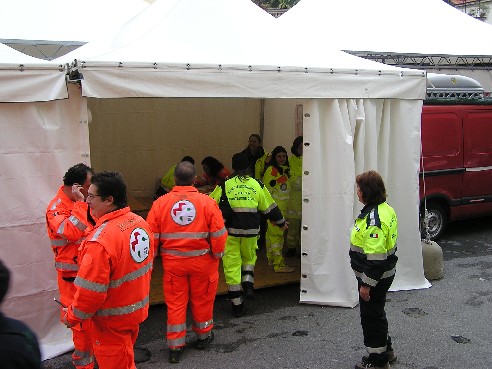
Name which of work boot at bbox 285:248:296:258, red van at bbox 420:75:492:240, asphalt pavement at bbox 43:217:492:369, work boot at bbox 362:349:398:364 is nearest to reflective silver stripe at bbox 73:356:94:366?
asphalt pavement at bbox 43:217:492:369

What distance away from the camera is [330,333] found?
525 cm

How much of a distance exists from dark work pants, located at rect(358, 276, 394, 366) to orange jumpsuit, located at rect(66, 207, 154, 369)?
5.93ft

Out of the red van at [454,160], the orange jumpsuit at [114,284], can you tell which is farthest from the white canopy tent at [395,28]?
the orange jumpsuit at [114,284]

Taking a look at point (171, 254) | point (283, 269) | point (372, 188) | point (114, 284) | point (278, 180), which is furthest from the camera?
point (278, 180)

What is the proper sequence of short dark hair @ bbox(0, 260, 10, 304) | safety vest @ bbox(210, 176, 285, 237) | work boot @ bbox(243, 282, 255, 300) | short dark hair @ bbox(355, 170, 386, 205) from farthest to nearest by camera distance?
work boot @ bbox(243, 282, 255, 300) → safety vest @ bbox(210, 176, 285, 237) → short dark hair @ bbox(355, 170, 386, 205) → short dark hair @ bbox(0, 260, 10, 304)

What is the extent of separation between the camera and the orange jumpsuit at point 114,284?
3143 mm

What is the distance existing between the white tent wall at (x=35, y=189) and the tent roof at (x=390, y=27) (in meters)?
6.68

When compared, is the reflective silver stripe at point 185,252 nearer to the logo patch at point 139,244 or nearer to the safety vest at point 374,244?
the logo patch at point 139,244

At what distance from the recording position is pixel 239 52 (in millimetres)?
5617

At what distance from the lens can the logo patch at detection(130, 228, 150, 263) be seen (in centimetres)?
329

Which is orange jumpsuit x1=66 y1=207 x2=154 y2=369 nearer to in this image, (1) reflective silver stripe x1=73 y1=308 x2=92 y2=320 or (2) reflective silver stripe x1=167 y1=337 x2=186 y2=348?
(1) reflective silver stripe x1=73 y1=308 x2=92 y2=320

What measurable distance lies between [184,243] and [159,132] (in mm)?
5032

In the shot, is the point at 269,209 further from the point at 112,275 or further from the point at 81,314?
the point at 81,314

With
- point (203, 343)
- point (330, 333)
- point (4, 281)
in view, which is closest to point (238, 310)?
point (203, 343)
